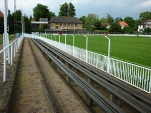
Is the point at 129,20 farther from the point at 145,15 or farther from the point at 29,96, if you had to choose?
the point at 29,96

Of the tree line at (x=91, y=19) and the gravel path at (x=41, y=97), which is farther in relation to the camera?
the tree line at (x=91, y=19)

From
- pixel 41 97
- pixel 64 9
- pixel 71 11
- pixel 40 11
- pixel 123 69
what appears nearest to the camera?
pixel 41 97

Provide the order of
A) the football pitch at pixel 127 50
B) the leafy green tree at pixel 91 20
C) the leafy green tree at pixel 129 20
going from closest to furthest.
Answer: the football pitch at pixel 127 50, the leafy green tree at pixel 91 20, the leafy green tree at pixel 129 20

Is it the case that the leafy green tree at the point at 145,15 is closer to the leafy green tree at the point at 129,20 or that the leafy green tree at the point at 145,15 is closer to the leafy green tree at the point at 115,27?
the leafy green tree at the point at 129,20

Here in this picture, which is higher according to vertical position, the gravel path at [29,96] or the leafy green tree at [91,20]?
the leafy green tree at [91,20]

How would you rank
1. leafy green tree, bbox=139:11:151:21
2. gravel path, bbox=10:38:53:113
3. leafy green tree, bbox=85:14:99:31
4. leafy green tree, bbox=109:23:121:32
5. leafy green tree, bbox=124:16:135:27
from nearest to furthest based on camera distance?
gravel path, bbox=10:38:53:113
leafy green tree, bbox=109:23:121:32
leafy green tree, bbox=85:14:99:31
leafy green tree, bbox=139:11:151:21
leafy green tree, bbox=124:16:135:27

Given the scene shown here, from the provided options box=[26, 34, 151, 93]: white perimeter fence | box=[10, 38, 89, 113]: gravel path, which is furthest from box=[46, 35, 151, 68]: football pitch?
box=[10, 38, 89, 113]: gravel path

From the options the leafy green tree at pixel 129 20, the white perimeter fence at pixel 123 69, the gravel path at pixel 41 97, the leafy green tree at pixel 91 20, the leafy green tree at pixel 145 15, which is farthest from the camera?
the leafy green tree at pixel 129 20

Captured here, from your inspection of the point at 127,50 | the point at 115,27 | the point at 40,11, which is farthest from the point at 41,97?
the point at 40,11

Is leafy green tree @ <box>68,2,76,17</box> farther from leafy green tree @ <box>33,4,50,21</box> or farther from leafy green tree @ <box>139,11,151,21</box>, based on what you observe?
leafy green tree @ <box>139,11,151,21</box>

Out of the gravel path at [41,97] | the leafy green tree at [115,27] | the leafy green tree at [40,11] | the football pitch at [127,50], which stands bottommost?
the gravel path at [41,97]

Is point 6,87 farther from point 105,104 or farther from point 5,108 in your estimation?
point 105,104

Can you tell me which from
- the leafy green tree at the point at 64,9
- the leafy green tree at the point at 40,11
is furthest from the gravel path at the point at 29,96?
the leafy green tree at the point at 64,9

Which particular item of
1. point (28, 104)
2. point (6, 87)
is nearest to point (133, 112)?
point (28, 104)
